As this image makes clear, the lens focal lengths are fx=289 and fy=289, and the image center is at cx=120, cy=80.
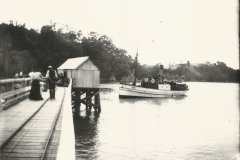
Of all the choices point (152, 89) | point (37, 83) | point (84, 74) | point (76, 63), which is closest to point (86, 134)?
point (84, 74)

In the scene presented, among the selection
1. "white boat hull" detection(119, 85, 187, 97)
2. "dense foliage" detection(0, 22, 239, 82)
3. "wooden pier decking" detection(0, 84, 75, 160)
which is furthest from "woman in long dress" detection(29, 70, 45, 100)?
"white boat hull" detection(119, 85, 187, 97)

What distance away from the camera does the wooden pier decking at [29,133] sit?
688cm

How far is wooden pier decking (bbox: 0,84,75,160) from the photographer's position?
271 inches

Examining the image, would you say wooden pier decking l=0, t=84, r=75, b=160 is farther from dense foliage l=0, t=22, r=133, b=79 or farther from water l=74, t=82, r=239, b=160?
dense foliage l=0, t=22, r=133, b=79

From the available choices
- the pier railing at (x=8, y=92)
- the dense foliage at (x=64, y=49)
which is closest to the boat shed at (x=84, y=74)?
the pier railing at (x=8, y=92)

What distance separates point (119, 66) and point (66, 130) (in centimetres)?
7238

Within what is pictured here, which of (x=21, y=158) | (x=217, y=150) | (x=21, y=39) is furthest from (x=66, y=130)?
(x=21, y=39)

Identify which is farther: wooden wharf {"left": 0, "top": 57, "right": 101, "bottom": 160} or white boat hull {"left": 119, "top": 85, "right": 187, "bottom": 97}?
white boat hull {"left": 119, "top": 85, "right": 187, "bottom": 97}

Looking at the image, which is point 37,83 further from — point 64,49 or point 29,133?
point 64,49

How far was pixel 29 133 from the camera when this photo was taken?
8484 millimetres

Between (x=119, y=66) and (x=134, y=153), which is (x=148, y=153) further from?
(x=119, y=66)

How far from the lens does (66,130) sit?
2.80 meters

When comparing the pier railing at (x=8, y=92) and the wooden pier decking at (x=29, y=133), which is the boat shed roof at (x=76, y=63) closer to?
the pier railing at (x=8, y=92)

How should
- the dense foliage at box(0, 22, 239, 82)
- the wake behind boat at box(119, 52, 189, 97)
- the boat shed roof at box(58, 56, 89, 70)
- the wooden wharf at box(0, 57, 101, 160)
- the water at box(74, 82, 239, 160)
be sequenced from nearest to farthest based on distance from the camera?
the wooden wharf at box(0, 57, 101, 160), the water at box(74, 82, 239, 160), the boat shed roof at box(58, 56, 89, 70), the dense foliage at box(0, 22, 239, 82), the wake behind boat at box(119, 52, 189, 97)
